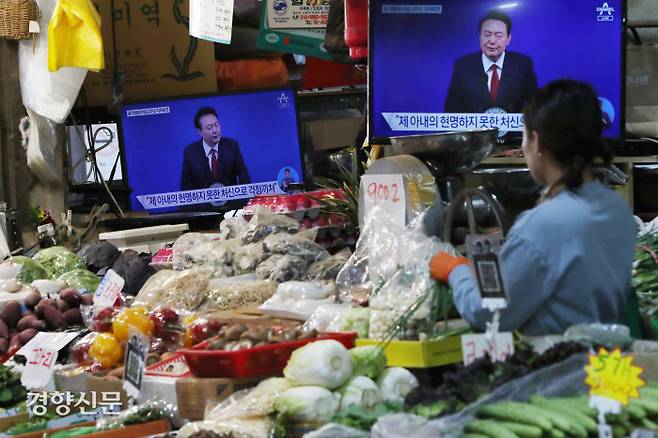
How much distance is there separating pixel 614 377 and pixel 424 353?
0.91m

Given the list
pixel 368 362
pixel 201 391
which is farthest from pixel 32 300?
pixel 368 362

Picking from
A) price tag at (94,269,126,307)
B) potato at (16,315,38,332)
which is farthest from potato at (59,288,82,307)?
price tag at (94,269,126,307)

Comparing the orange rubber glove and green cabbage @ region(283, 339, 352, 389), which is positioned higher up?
the orange rubber glove

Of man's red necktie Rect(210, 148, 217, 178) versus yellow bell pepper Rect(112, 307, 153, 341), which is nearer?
yellow bell pepper Rect(112, 307, 153, 341)

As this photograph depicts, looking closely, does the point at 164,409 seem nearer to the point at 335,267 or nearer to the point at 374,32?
the point at 335,267

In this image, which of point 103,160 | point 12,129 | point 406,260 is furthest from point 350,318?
point 103,160

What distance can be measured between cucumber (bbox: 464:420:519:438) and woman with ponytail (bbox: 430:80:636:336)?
17.0 inches

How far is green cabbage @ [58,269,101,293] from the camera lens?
19.9 feet

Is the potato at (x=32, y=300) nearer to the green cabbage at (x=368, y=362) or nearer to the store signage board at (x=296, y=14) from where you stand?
the green cabbage at (x=368, y=362)

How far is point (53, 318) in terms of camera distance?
17.2ft

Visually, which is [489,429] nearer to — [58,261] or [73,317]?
[73,317]

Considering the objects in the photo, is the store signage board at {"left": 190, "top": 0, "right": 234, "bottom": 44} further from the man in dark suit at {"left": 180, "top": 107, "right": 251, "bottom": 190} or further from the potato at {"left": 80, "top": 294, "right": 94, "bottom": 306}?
the man in dark suit at {"left": 180, "top": 107, "right": 251, "bottom": 190}

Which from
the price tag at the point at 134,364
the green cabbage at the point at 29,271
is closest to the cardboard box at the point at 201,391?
the price tag at the point at 134,364
